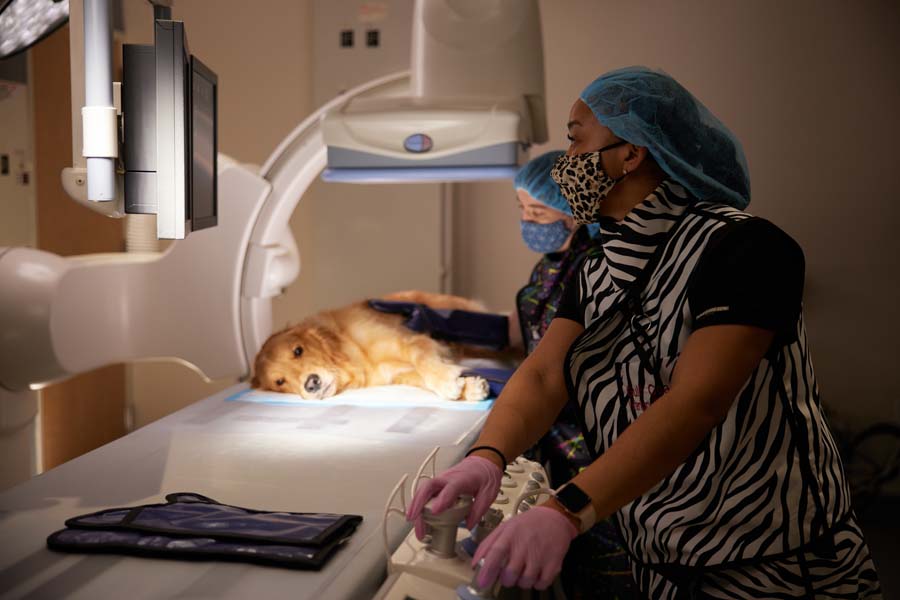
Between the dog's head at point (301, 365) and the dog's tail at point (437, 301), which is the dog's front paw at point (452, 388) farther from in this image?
the dog's tail at point (437, 301)

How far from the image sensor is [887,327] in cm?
411

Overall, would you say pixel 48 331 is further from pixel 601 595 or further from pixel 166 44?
pixel 601 595

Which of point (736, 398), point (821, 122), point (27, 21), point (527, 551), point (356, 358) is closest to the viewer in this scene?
point (527, 551)

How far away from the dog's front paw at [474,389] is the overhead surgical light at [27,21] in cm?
155

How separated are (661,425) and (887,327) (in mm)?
3543

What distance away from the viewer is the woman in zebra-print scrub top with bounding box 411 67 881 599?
1148 mm

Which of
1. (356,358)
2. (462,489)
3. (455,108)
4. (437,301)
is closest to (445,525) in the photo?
(462,489)

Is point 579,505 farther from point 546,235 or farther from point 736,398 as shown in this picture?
point 546,235

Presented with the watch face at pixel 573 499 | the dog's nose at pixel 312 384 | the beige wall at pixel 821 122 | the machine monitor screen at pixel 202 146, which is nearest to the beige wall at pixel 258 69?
the beige wall at pixel 821 122

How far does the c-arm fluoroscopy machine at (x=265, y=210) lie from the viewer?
6.55 ft

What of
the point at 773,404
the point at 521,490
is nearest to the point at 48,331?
the point at 521,490

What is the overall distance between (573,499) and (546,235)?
1524mm

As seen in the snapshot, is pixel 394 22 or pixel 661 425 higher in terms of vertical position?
pixel 394 22

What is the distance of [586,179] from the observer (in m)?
1.42
